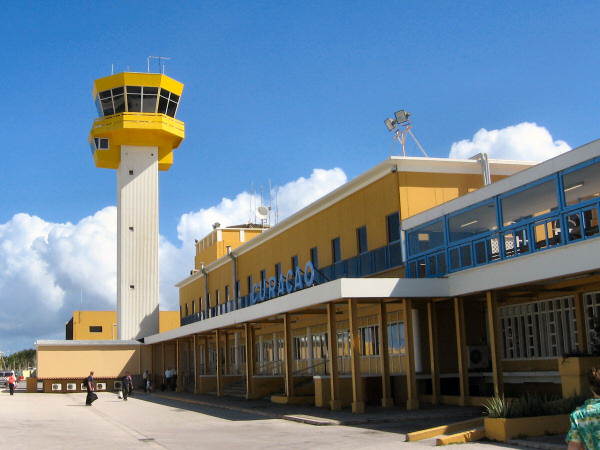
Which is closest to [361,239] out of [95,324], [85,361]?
[85,361]

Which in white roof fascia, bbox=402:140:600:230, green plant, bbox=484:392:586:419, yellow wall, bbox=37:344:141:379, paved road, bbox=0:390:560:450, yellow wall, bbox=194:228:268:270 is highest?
yellow wall, bbox=194:228:268:270

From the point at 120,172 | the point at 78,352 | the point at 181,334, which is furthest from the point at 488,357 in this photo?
the point at 120,172

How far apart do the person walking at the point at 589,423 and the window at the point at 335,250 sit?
22.0 meters

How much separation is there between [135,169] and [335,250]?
25.2 m

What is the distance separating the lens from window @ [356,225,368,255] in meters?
25.9

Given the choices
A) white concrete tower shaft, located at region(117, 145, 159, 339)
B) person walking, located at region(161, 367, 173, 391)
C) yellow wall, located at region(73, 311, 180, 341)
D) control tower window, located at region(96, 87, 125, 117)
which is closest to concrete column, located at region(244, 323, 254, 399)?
person walking, located at region(161, 367, 173, 391)

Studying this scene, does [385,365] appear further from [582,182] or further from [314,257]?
[314,257]

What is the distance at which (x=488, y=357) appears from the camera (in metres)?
22.7

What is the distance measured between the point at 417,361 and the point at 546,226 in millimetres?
8047

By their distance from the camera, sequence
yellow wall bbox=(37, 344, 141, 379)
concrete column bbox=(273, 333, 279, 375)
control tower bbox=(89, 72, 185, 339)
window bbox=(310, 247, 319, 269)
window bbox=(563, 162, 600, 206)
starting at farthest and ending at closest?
control tower bbox=(89, 72, 185, 339) < yellow wall bbox=(37, 344, 141, 379) < concrete column bbox=(273, 333, 279, 375) < window bbox=(310, 247, 319, 269) < window bbox=(563, 162, 600, 206)

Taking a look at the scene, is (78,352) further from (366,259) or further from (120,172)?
(366,259)

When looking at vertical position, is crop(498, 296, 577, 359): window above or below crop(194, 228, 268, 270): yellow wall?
below

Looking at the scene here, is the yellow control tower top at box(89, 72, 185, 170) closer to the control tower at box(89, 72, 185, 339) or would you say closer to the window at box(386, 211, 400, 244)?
the control tower at box(89, 72, 185, 339)

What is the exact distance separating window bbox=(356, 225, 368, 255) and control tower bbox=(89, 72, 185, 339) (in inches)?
1022
